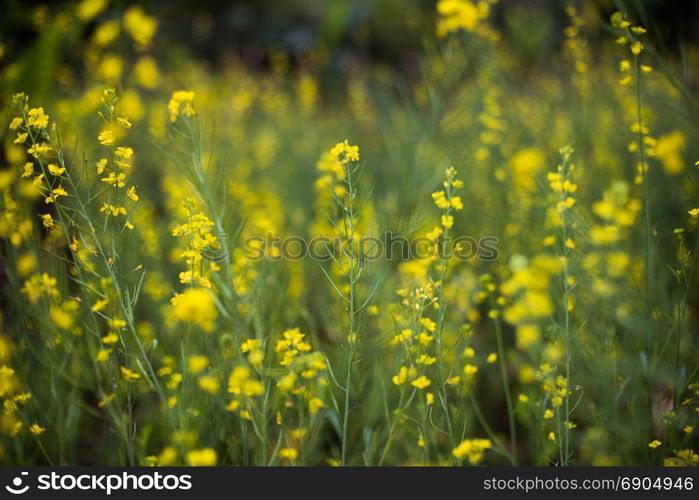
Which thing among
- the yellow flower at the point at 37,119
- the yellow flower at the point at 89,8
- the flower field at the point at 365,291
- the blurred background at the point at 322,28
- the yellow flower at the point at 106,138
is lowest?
the flower field at the point at 365,291

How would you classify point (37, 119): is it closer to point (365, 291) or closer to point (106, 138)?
point (106, 138)

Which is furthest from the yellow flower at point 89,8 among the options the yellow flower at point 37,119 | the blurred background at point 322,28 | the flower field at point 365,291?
the blurred background at point 322,28

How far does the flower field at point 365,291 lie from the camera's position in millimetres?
1206

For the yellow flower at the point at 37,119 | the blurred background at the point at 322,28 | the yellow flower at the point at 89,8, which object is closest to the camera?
the yellow flower at the point at 37,119

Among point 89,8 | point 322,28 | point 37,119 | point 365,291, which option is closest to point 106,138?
point 37,119

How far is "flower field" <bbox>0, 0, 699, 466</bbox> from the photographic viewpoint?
1206 millimetres

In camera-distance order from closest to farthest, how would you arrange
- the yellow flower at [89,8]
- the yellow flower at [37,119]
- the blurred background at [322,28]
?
the yellow flower at [37,119], the yellow flower at [89,8], the blurred background at [322,28]

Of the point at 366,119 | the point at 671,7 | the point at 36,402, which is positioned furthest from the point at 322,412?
the point at 671,7

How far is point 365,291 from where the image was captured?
5.91 ft

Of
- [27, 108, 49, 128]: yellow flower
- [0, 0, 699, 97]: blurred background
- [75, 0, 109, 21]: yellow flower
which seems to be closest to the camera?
[27, 108, 49, 128]: yellow flower

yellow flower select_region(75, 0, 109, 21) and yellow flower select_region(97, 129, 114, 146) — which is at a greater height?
yellow flower select_region(75, 0, 109, 21)

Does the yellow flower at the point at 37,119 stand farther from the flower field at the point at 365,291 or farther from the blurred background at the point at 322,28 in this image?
the blurred background at the point at 322,28

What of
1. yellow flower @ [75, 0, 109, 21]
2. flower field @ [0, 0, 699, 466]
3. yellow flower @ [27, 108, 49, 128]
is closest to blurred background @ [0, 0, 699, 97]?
yellow flower @ [75, 0, 109, 21]

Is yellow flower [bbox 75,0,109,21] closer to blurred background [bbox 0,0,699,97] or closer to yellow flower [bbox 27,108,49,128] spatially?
yellow flower [bbox 27,108,49,128]
